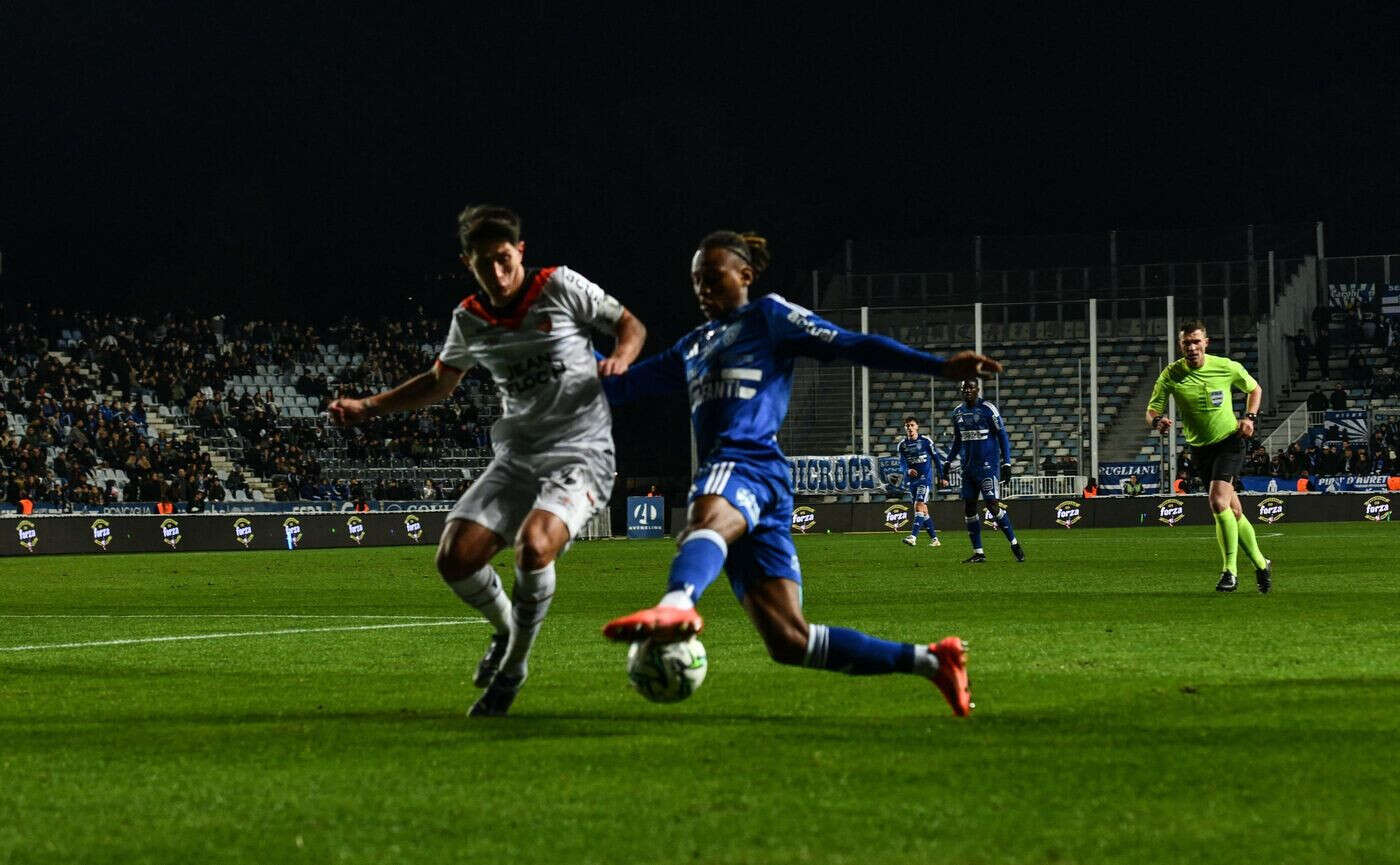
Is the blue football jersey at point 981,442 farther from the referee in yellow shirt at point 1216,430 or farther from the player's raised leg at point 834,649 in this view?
the player's raised leg at point 834,649

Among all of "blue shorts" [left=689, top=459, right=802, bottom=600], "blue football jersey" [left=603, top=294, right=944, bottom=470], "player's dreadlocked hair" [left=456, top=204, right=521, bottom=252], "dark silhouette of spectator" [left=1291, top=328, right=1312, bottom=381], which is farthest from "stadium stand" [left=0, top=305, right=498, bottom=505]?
"blue shorts" [left=689, top=459, right=802, bottom=600]

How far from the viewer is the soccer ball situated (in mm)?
6531

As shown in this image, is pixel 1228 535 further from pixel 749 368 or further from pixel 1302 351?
pixel 1302 351

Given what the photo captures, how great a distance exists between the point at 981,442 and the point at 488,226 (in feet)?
59.5

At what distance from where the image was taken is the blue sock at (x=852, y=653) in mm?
6992

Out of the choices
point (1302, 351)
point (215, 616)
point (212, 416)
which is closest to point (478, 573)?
point (215, 616)

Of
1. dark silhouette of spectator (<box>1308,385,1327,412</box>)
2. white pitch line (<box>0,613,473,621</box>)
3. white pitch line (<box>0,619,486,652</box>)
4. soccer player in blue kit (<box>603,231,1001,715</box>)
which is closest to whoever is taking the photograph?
soccer player in blue kit (<box>603,231,1001,715</box>)

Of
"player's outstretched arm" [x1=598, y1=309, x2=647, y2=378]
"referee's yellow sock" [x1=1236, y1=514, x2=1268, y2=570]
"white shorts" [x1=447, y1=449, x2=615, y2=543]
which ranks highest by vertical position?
"player's outstretched arm" [x1=598, y1=309, x2=647, y2=378]

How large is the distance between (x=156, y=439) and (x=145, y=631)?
35080 millimetres

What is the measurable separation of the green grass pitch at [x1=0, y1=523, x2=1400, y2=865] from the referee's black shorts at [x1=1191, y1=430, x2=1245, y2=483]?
2.57 meters

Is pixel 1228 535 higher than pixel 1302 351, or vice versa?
pixel 1302 351

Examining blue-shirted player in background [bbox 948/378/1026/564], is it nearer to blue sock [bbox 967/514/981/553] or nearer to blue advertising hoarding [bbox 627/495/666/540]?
blue sock [bbox 967/514/981/553]

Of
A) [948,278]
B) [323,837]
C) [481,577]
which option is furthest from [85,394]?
[323,837]

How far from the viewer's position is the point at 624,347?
25.8ft
